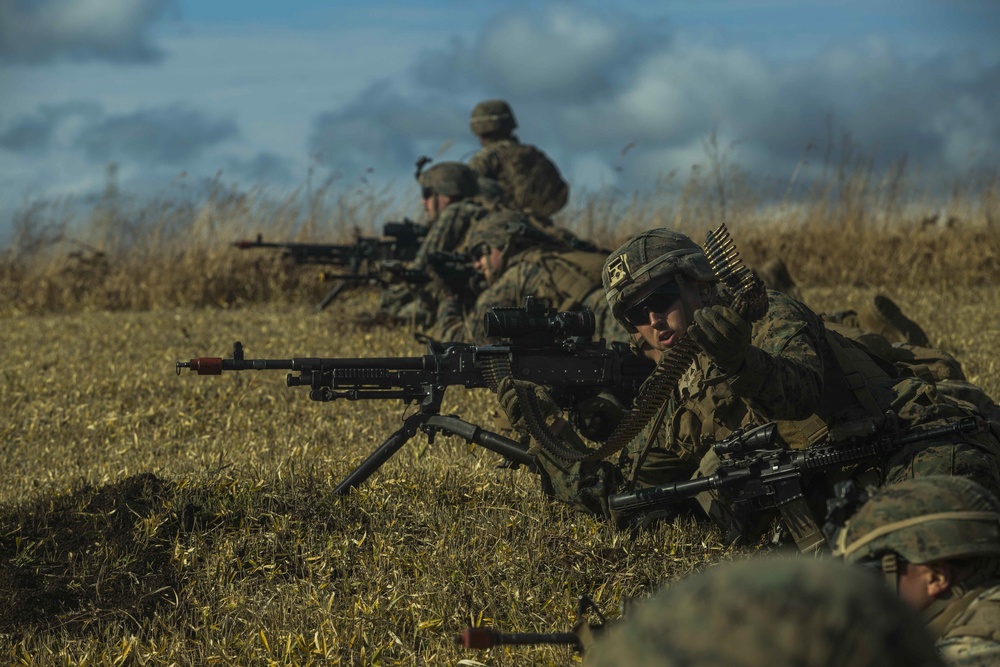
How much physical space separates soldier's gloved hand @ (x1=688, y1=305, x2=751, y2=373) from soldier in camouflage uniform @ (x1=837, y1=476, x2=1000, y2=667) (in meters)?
1.04

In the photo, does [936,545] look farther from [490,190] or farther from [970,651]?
[490,190]

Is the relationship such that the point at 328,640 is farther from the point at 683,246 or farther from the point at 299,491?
the point at 683,246

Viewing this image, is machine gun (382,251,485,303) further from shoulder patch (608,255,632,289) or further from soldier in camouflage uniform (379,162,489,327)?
shoulder patch (608,255,632,289)

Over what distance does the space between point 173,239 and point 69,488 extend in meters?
10.2

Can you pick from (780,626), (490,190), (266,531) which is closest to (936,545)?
(780,626)

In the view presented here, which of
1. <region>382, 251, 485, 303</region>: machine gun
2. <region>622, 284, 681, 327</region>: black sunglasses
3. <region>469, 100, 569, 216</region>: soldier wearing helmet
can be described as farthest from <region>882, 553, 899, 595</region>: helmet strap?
<region>469, 100, 569, 216</region>: soldier wearing helmet

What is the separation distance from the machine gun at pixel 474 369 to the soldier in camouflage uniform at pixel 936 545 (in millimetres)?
2624

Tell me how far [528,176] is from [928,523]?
503 inches

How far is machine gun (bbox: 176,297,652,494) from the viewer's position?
532 cm

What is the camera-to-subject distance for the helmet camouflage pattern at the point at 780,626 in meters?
1.60

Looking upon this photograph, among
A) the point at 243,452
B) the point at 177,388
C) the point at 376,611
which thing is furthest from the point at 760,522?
the point at 177,388

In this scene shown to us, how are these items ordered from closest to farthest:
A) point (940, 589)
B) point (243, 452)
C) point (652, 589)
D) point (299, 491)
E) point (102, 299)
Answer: point (940, 589) < point (652, 589) < point (299, 491) < point (243, 452) < point (102, 299)

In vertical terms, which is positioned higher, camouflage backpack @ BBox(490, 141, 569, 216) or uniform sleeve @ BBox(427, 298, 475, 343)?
camouflage backpack @ BBox(490, 141, 569, 216)

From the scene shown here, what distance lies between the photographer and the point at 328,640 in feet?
13.2
